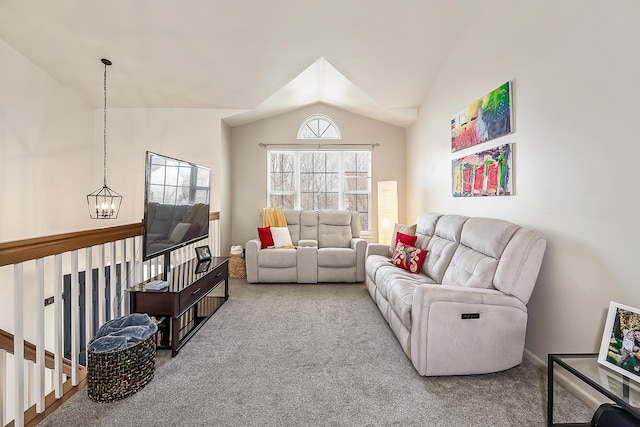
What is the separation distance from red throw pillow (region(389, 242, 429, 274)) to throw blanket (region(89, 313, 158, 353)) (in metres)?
2.30

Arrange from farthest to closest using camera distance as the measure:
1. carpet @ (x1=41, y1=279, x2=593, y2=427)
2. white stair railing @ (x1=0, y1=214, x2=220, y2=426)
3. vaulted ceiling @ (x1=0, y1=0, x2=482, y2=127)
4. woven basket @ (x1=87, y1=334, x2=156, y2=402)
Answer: vaulted ceiling @ (x1=0, y1=0, x2=482, y2=127) → woven basket @ (x1=87, y1=334, x2=156, y2=402) → carpet @ (x1=41, y1=279, x2=593, y2=427) → white stair railing @ (x1=0, y1=214, x2=220, y2=426)

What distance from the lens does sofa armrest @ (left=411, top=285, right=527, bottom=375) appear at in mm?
1936

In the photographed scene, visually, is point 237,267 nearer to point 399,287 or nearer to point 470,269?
point 399,287

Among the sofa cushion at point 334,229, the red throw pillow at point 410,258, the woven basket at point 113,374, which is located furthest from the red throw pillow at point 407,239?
the woven basket at point 113,374

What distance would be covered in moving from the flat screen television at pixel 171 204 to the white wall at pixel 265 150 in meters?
1.92

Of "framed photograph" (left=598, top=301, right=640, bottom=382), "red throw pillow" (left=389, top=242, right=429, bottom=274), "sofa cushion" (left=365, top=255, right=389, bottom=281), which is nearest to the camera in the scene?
"framed photograph" (left=598, top=301, right=640, bottom=382)

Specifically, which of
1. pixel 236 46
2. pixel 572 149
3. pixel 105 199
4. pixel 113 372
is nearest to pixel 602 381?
pixel 572 149

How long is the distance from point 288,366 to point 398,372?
29.2 inches

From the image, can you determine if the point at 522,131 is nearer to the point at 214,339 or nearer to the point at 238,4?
the point at 238,4

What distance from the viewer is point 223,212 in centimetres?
488

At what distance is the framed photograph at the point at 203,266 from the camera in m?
2.94

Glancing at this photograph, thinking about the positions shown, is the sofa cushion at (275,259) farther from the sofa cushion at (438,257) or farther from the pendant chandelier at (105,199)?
the pendant chandelier at (105,199)

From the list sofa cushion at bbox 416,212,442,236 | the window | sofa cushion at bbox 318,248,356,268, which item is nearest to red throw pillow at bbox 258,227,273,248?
sofa cushion at bbox 318,248,356,268

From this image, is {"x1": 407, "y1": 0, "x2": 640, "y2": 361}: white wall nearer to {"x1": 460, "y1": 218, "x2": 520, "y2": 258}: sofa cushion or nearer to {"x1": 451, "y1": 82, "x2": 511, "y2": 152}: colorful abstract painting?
{"x1": 451, "y1": 82, "x2": 511, "y2": 152}: colorful abstract painting
